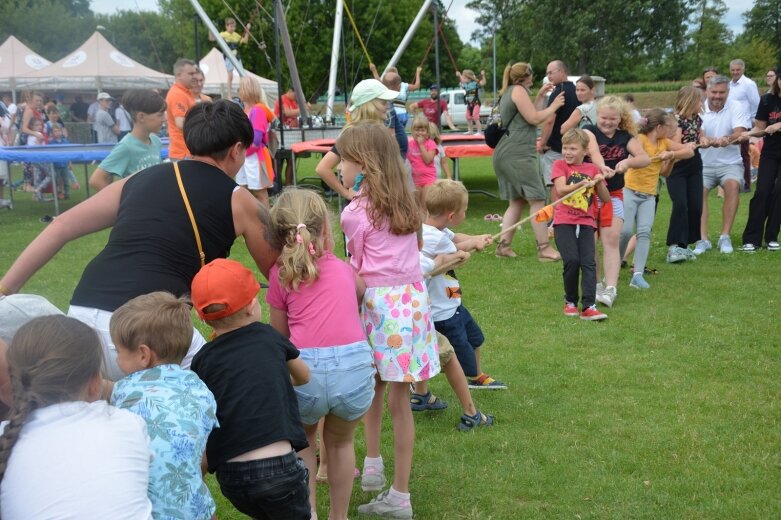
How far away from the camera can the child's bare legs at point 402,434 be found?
3.76 m

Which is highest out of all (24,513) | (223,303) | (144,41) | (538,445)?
(144,41)

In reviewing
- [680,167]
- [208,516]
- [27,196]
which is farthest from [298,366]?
[27,196]

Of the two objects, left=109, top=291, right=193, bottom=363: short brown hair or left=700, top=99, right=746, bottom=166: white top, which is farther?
left=700, top=99, right=746, bottom=166: white top

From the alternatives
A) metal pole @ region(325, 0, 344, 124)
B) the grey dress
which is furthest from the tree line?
the grey dress

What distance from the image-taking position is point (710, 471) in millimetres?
4105

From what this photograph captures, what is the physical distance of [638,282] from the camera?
26.5 ft

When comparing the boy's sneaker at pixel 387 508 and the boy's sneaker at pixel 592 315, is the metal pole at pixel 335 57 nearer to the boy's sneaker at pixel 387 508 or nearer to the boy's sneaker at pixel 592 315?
the boy's sneaker at pixel 592 315

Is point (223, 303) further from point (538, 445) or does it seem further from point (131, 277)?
point (538, 445)

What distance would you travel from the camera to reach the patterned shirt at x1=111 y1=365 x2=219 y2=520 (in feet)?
8.52

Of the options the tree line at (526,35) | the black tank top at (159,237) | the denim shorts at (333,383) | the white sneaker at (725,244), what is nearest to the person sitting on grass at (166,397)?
the black tank top at (159,237)

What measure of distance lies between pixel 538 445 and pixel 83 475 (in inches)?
109

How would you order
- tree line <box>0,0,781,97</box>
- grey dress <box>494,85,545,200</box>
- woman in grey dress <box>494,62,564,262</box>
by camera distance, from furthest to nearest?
tree line <box>0,0,781,97</box>
grey dress <box>494,85,545,200</box>
woman in grey dress <box>494,62,564,262</box>

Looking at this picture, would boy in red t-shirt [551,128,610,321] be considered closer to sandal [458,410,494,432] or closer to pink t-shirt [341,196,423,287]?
sandal [458,410,494,432]

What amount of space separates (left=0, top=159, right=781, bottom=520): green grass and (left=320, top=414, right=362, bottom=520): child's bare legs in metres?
0.40
